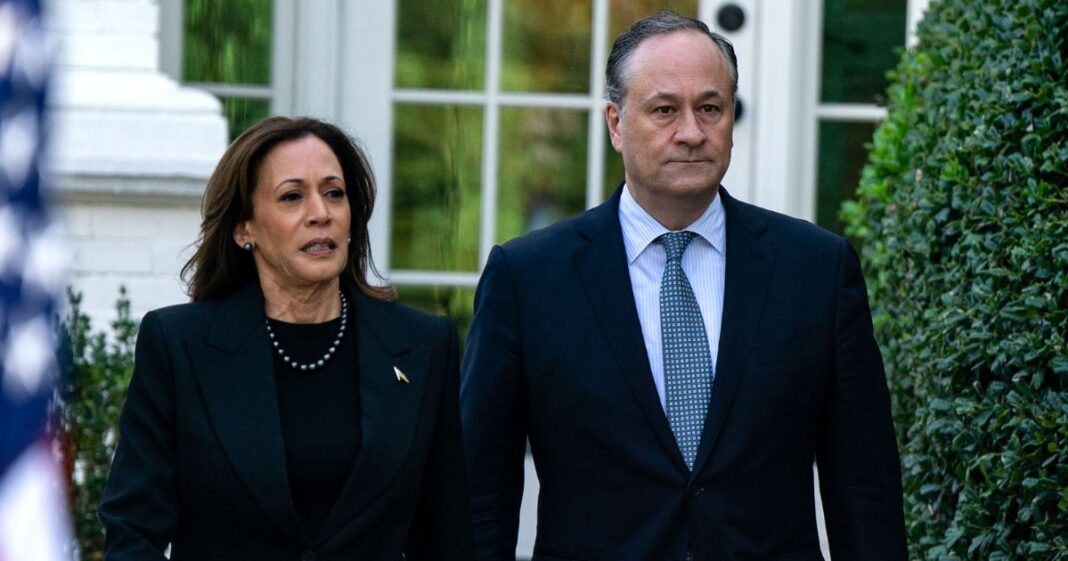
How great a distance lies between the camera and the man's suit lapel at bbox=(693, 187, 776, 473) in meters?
3.84

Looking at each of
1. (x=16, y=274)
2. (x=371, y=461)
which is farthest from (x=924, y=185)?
(x=16, y=274)

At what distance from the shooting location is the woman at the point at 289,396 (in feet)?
12.4

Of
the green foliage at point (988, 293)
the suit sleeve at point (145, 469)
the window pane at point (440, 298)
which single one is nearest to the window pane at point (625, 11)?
the window pane at point (440, 298)

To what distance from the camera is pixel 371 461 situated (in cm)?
386

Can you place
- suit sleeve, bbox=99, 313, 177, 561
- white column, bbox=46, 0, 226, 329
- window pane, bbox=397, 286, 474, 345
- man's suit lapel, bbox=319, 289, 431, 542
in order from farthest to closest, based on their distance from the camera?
window pane, bbox=397, 286, 474, 345
white column, bbox=46, 0, 226, 329
man's suit lapel, bbox=319, 289, 431, 542
suit sleeve, bbox=99, 313, 177, 561

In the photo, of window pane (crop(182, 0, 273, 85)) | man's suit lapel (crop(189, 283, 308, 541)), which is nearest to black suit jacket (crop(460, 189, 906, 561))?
man's suit lapel (crop(189, 283, 308, 541))

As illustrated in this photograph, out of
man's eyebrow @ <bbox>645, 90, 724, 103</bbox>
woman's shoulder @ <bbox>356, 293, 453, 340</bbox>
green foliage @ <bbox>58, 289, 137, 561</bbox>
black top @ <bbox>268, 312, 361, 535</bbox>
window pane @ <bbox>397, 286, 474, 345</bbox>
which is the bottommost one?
green foliage @ <bbox>58, 289, 137, 561</bbox>

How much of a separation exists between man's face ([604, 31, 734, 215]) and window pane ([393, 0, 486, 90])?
3676mm

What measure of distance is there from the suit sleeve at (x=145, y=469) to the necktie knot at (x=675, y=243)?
1018 millimetres

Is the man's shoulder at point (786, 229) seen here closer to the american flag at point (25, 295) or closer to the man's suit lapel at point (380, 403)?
the man's suit lapel at point (380, 403)

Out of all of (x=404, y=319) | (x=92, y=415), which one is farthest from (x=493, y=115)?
(x=404, y=319)

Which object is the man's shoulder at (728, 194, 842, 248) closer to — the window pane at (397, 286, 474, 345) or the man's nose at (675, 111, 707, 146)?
the man's nose at (675, 111, 707, 146)

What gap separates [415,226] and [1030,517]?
385cm

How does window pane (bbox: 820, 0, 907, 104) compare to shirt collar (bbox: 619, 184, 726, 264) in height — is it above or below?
above
